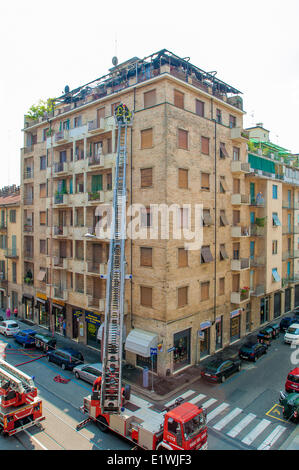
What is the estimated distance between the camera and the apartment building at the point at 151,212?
25.2 m

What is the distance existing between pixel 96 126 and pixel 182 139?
8.15 metres

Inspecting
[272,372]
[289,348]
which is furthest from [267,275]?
[272,372]

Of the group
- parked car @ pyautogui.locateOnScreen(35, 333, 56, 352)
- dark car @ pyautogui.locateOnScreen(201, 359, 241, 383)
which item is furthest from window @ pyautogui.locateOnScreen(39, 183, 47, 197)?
dark car @ pyautogui.locateOnScreen(201, 359, 241, 383)

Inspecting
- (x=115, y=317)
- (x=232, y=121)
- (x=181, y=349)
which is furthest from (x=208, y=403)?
(x=232, y=121)

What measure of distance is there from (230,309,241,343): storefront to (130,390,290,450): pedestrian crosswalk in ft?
38.5

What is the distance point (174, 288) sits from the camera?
82.2 feet

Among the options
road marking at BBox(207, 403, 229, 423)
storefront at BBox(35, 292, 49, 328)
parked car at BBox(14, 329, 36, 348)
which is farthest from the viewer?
storefront at BBox(35, 292, 49, 328)

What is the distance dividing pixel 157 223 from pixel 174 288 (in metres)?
5.06

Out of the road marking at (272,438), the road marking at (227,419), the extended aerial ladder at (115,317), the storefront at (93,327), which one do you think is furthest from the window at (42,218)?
the road marking at (272,438)

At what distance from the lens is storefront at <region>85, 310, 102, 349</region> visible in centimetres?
3008

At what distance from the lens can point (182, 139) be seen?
2616cm

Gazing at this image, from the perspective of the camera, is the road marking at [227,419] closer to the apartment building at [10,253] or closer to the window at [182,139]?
the window at [182,139]

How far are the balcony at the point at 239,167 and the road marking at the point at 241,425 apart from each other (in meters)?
20.8

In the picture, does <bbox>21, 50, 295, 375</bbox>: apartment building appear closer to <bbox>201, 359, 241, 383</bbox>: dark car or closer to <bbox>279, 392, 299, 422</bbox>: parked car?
<bbox>201, 359, 241, 383</bbox>: dark car
